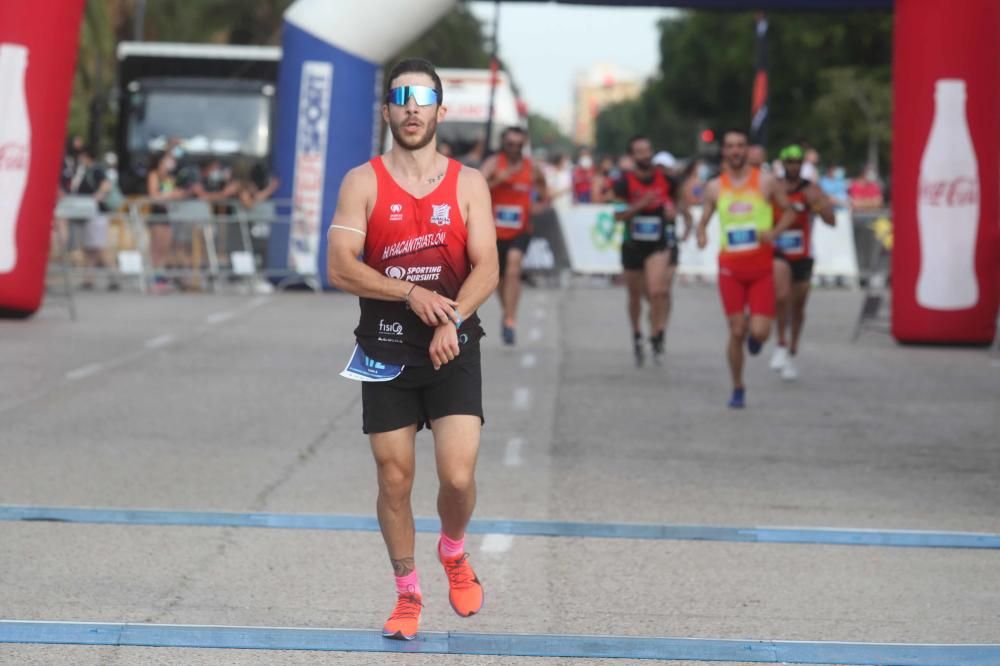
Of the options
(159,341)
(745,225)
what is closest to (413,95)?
(745,225)

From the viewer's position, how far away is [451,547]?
6191 millimetres

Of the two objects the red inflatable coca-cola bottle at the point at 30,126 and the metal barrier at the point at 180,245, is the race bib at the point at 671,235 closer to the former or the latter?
the red inflatable coca-cola bottle at the point at 30,126

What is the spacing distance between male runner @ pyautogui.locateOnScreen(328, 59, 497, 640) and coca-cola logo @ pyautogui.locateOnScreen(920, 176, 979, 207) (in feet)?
41.9

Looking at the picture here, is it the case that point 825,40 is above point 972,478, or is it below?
above

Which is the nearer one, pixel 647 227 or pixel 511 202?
pixel 647 227

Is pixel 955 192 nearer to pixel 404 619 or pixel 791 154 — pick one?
pixel 791 154

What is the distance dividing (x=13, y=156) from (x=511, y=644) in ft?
43.0

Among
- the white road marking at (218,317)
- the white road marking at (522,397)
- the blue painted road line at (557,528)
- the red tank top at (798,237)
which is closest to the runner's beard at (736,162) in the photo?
the red tank top at (798,237)

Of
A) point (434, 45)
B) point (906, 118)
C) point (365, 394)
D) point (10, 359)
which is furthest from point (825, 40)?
point (365, 394)

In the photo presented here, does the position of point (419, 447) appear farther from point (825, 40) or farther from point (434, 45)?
point (825, 40)

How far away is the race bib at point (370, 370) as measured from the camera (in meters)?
5.79

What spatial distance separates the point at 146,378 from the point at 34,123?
487 centimetres

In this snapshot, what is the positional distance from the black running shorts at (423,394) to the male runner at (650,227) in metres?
9.87

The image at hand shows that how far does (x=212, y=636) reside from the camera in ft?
19.5
